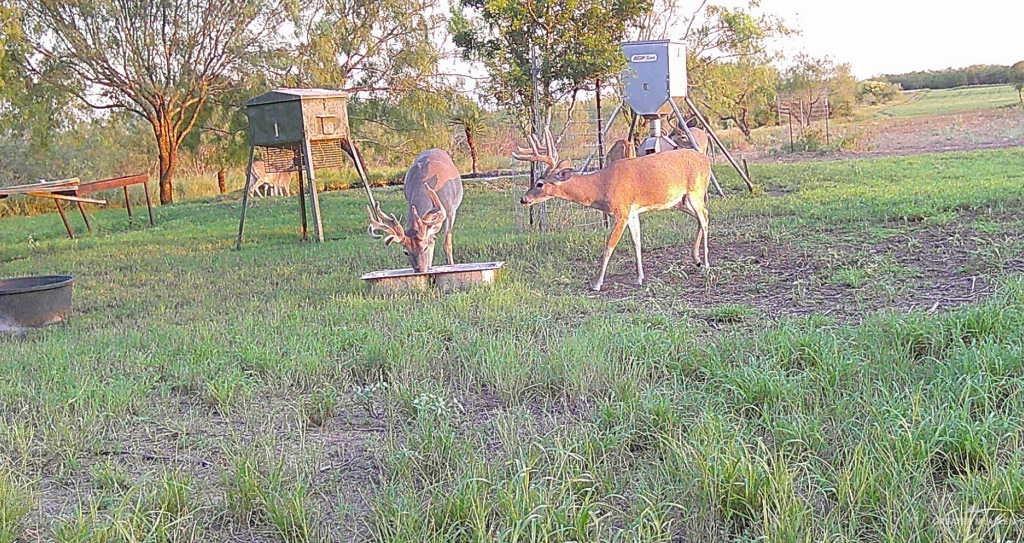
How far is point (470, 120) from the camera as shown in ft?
71.7

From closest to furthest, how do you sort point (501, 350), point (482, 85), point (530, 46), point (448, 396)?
point (448, 396) → point (501, 350) → point (530, 46) → point (482, 85)

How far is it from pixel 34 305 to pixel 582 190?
4.34m

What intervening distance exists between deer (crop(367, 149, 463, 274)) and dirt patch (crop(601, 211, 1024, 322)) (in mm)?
1567

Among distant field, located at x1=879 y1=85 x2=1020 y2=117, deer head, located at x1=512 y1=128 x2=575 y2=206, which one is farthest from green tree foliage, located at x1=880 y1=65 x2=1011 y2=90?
deer head, located at x1=512 y1=128 x2=575 y2=206

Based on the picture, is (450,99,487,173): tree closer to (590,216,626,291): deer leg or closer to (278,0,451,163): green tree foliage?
(278,0,451,163): green tree foliage

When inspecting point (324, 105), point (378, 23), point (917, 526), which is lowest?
point (917, 526)

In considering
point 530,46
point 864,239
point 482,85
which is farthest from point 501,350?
point 482,85

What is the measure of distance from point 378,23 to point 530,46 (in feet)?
38.8

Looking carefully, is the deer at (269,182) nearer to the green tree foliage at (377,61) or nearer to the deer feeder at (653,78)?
the green tree foliage at (377,61)

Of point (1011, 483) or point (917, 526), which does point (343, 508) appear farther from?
point (1011, 483)

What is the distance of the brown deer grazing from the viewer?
754 cm

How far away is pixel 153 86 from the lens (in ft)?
63.9

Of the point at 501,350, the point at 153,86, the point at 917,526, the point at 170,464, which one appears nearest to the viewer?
the point at 917,526

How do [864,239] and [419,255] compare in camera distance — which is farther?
[864,239]
